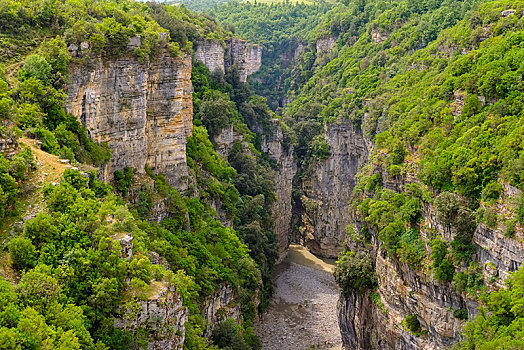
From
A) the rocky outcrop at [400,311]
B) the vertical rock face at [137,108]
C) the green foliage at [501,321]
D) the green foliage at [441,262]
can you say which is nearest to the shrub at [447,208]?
the green foliage at [441,262]

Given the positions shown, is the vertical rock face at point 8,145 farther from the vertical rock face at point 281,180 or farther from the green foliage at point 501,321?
the vertical rock face at point 281,180

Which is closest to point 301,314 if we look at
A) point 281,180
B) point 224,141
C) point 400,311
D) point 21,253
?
point 224,141

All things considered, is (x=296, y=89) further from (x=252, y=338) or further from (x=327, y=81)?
(x=252, y=338)

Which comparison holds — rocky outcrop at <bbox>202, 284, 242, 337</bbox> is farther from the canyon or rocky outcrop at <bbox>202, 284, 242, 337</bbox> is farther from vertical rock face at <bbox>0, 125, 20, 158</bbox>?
vertical rock face at <bbox>0, 125, 20, 158</bbox>

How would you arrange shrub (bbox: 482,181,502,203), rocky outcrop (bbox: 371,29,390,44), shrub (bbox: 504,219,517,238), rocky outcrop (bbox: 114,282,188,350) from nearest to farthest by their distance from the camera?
rocky outcrop (bbox: 114,282,188,350)
shrub (bbox: 504,219,517,238)
shrub (bbox: 482,181,502,203)
rocky outcrop (bbox: 371,29,390,44)

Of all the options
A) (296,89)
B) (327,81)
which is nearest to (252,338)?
(327,81)

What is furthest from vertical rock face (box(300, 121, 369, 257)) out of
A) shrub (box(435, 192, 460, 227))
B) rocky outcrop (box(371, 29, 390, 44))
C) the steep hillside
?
shrub (box(435, 192, 460, 227))
